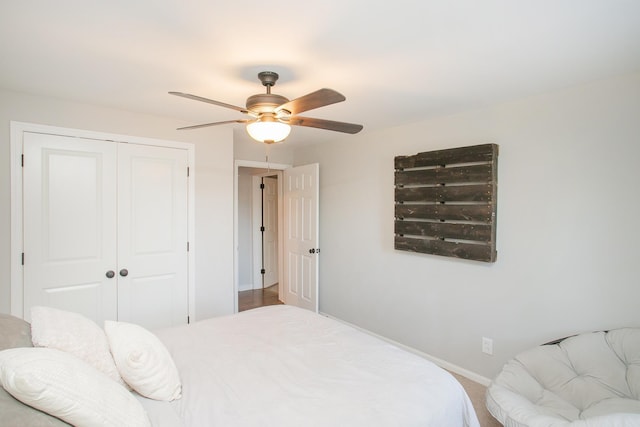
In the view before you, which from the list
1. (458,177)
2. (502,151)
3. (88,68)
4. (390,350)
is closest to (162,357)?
(390,350)

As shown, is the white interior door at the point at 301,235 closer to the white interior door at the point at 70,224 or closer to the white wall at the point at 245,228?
the white wall at the point at 245,228

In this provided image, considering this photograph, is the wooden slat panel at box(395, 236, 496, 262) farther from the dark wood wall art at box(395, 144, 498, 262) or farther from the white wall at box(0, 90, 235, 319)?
the white wall at box(0, 90, 235, 319)

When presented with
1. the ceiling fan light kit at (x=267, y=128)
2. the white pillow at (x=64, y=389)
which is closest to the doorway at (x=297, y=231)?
the ceiling fan light kit at (x=267, y=128)

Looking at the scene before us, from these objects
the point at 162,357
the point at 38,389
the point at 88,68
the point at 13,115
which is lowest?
the point at 162,357

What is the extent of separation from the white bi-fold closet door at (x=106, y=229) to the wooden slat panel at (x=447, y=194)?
2157 millimetres

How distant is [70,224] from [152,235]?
0.61 m

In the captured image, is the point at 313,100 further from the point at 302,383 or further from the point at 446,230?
the point at 446,230

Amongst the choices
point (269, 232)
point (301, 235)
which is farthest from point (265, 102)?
point (269, 232)

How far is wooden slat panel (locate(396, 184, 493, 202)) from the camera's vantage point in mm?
2631

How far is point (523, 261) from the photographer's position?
252cm

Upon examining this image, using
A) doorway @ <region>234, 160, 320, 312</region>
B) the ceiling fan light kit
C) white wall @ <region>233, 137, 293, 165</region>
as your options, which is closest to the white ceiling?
the ceiling fan light kit

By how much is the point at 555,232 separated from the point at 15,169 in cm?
394

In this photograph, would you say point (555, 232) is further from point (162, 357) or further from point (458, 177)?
point (162, 357)

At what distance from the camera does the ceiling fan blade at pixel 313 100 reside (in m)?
1.57
